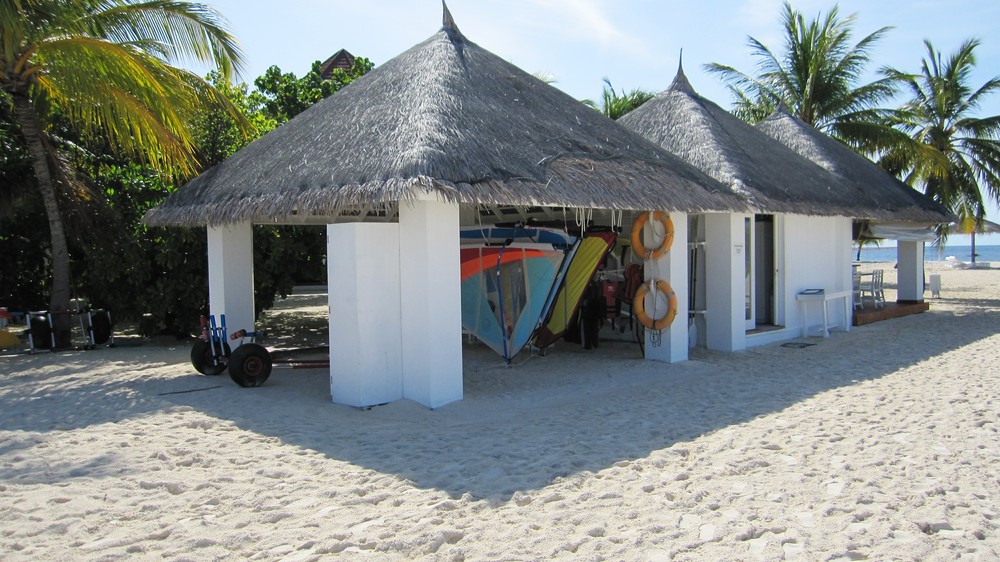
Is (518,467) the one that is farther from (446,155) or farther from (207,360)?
(207,360)

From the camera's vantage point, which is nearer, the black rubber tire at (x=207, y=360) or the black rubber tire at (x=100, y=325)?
the black rubber tire at (x=207, y=360)

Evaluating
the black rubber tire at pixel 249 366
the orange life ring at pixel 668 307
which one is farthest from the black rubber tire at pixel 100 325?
the orange life ring at pixel 668 307

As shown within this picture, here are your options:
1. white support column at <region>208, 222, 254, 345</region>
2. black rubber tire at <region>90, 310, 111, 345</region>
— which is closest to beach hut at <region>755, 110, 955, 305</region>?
white support column at <region>208, 222, 254, 345</region>

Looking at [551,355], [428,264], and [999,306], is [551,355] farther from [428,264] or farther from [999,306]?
[999,306]

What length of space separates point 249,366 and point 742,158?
24.7 ft

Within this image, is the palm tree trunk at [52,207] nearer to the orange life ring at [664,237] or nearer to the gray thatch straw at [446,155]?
the gray thatch straw at [446,155]

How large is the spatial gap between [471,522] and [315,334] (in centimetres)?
921

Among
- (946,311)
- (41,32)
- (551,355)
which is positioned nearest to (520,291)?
(551,355)

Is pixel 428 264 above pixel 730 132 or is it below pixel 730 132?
below

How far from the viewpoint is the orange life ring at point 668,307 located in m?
9.04

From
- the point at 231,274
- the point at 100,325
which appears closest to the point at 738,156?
the point at 231,274

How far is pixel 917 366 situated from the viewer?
9102mm

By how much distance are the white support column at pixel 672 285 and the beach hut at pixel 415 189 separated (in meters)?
0.04

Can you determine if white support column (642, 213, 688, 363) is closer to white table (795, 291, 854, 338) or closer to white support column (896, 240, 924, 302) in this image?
white table (795, 291, 854, 338)
